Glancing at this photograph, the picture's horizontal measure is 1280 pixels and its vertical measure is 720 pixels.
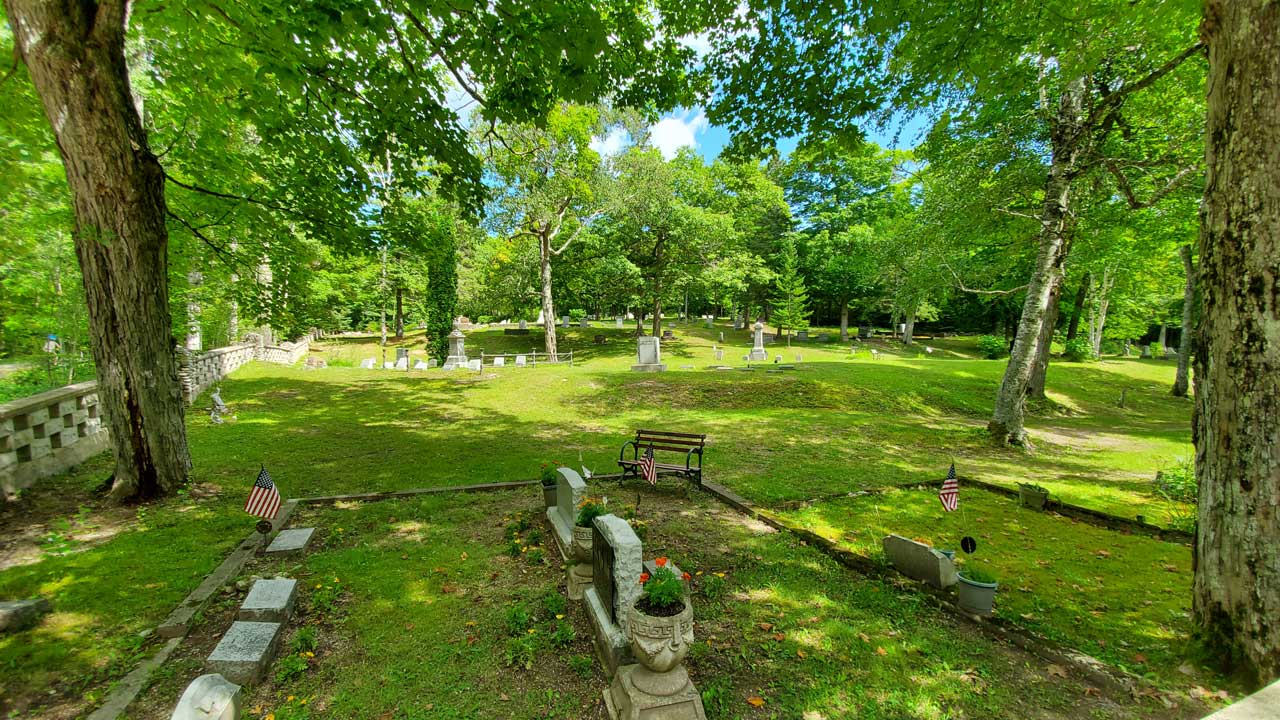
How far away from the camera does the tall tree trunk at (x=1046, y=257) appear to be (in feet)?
35.8

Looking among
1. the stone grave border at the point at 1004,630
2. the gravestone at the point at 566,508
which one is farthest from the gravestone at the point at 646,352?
the gravestone at the point at 566,508

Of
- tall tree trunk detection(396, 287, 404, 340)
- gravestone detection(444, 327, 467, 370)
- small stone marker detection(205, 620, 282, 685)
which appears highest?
tall tree trunk detection(396, 287, 404, 340)

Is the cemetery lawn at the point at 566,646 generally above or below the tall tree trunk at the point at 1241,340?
below

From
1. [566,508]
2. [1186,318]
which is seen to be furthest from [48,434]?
[1186,318]

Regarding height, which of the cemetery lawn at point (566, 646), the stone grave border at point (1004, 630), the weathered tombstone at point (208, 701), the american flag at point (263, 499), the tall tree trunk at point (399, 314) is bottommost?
the cemetery lawn at point (566, 646)

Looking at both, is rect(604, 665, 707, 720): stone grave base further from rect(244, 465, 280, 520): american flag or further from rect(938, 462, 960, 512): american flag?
rect(244, 465, 280, 520): american flag

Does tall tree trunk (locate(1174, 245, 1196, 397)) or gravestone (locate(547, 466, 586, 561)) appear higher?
tall tree trunk (locate(1174, 245, 1196, 397))

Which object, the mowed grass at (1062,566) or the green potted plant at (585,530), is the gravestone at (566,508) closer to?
the green potted plant at (585,530)

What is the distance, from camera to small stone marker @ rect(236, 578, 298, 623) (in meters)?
4.17

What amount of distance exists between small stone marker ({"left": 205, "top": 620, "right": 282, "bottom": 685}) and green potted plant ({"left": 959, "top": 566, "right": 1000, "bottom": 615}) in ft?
20.3

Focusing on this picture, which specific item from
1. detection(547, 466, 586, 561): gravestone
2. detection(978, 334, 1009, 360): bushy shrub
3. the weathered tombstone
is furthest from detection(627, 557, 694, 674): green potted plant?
detection(978, 334, 1009, 360): bushy shrub

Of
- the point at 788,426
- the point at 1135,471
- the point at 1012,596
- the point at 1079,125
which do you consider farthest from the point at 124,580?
the point at 1079,125


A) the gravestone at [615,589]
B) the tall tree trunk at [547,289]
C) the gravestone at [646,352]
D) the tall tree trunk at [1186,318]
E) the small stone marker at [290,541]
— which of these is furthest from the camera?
the tall tree trunk at [547,289]

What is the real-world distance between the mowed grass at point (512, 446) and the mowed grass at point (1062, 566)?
113 centimetres
